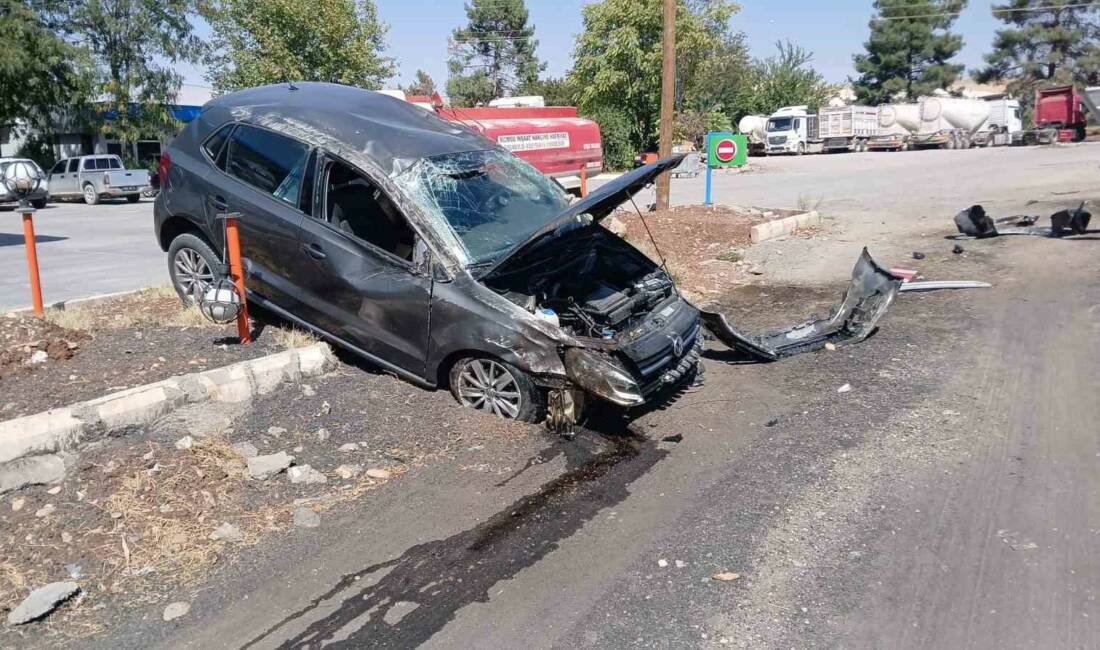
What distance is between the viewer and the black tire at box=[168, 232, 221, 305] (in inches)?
286

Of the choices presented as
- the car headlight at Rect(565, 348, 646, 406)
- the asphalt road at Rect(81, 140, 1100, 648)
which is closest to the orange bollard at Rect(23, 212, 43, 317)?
the asphalt road at Rect(81, 140, 1100, 648)

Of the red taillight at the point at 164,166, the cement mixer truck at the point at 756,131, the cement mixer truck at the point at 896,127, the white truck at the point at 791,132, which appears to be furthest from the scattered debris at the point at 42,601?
the cement mixer truck at the point at 896,127

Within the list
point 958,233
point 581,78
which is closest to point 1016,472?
point 958,233

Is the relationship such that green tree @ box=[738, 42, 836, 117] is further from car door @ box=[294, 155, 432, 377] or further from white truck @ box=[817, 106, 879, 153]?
car door @ box=[294, 155, 432, 377]

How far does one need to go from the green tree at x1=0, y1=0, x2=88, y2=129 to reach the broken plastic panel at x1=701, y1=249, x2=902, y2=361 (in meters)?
31.4

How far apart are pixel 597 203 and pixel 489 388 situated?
1.43 metres

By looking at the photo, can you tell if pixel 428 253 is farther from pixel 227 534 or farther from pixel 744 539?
pixel 744 539

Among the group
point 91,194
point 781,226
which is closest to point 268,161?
point 781,226

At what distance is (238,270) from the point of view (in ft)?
21.4

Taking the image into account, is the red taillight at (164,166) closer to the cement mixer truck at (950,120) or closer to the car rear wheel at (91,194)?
the car rear wheel at (91,194)

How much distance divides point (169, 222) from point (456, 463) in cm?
391

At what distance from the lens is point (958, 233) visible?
13.5 metres

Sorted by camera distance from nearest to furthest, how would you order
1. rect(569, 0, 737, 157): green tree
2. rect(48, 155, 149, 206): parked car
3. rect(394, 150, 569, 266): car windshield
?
rect(394, 150, 569, 266): car windshield → rect(48, 155, 149, 206): parked car → rect(569, 0, 737, 157): green tree

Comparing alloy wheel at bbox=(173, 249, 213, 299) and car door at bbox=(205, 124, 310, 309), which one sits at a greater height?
car door at bbox=(205, 124, 310, 309)
